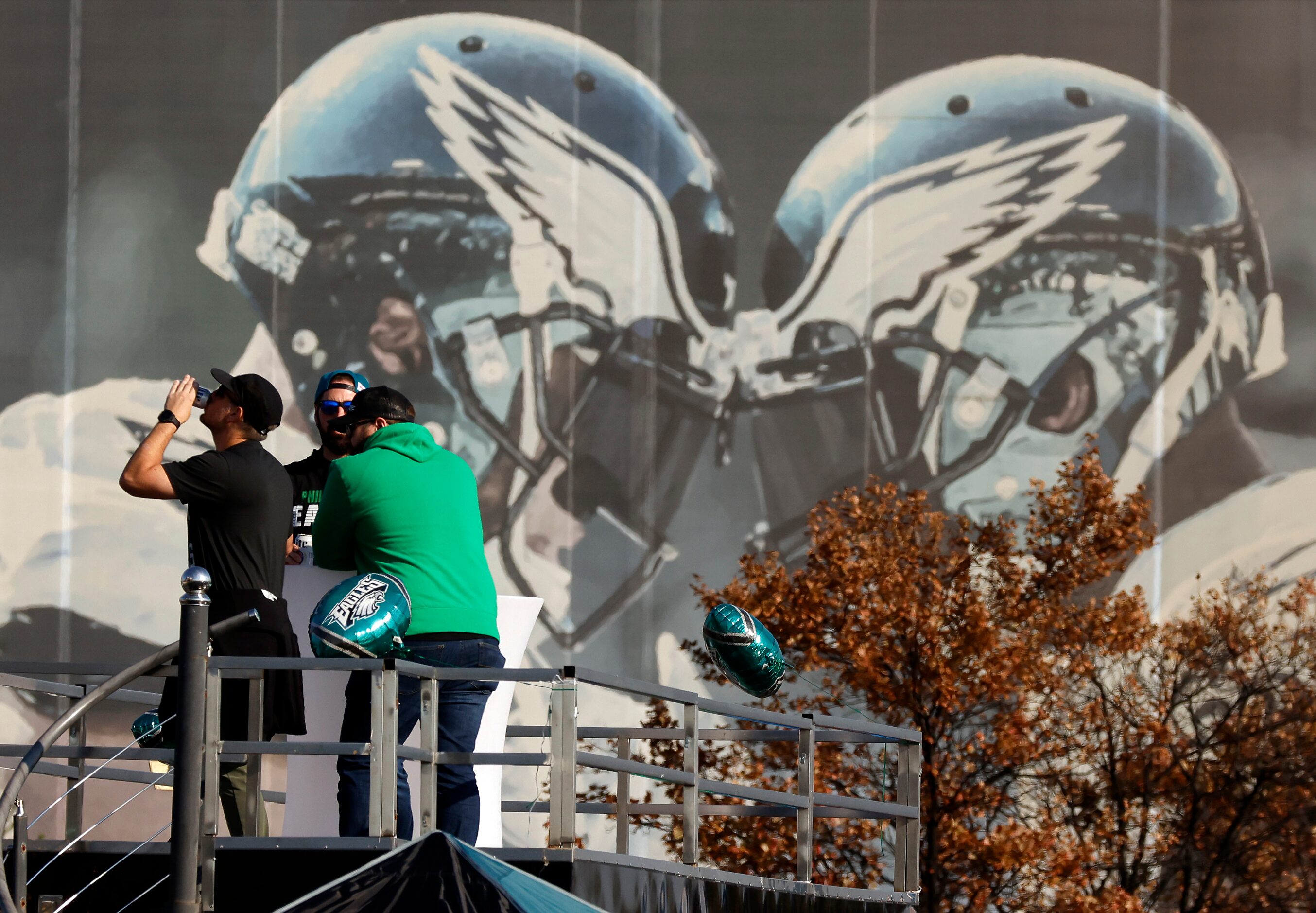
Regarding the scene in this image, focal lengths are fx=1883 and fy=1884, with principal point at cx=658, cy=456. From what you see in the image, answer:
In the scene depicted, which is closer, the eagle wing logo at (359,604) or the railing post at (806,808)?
the eagle wing logo at (359,604)

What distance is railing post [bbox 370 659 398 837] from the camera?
6656 millimetres

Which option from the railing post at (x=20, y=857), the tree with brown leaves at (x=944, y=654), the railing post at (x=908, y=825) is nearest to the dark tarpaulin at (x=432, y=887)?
the railing post at (x=20, y=857)

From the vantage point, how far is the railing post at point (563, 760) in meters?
6.70

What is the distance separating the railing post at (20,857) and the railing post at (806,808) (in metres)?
3.46

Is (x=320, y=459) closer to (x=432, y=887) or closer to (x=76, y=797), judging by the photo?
(x=76, y=797)

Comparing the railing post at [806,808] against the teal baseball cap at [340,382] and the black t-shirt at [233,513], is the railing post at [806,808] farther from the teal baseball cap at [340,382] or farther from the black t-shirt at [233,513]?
the black t-shirt at [233,513]

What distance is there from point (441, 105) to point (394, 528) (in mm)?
17705

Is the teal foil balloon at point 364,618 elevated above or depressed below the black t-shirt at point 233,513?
below

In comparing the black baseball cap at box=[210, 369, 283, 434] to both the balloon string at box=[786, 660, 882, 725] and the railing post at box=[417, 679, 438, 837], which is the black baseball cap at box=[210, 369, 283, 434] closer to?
the railing post at box=[417, 679, 438, 837]

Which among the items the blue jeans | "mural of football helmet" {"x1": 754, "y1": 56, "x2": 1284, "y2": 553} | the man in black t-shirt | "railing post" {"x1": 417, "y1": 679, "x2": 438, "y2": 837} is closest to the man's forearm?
the man in black t-shirt

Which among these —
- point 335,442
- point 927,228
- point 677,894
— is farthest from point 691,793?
point 927,228

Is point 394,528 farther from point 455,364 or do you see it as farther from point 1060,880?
point 455,364

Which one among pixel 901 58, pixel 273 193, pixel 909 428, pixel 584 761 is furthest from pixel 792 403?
pixel 584 761

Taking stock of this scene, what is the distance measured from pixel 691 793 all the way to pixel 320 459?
7.62ft
